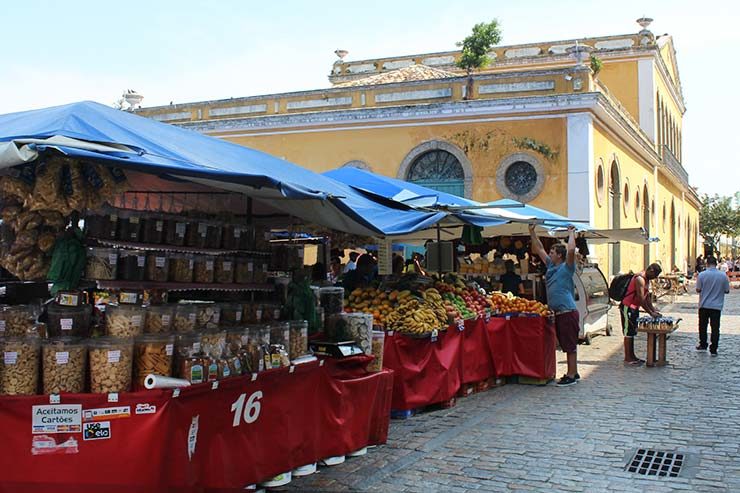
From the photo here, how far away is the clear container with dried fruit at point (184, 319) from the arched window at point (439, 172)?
1773 cm

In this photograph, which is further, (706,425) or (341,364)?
(706,425)

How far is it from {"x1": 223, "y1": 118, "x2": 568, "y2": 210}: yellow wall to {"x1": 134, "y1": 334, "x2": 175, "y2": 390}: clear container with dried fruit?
702 inches

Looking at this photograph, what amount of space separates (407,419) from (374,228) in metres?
2.21

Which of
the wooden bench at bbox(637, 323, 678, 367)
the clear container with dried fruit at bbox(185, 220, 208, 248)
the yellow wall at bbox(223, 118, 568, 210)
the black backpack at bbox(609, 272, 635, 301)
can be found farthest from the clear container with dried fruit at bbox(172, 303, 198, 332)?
the yellow wall at bbox(223, 118, 568, 210)

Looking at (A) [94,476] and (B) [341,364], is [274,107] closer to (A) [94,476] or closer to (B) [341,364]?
(B) [341,364]

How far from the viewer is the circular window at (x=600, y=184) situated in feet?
73.4

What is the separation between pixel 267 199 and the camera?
6.98m

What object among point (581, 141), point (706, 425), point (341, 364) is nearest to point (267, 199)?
point (341, 364)

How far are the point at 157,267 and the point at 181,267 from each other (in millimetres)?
271

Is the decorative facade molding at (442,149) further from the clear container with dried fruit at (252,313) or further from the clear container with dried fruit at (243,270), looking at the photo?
the clear container with dried fruit at (252,313)

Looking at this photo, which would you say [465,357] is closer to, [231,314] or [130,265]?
[231,314]

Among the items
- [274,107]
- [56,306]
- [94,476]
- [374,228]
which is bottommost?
[94,476]

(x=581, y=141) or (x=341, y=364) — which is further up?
(x=581, y=141)

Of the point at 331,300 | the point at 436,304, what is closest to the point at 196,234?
the point at 331,300
